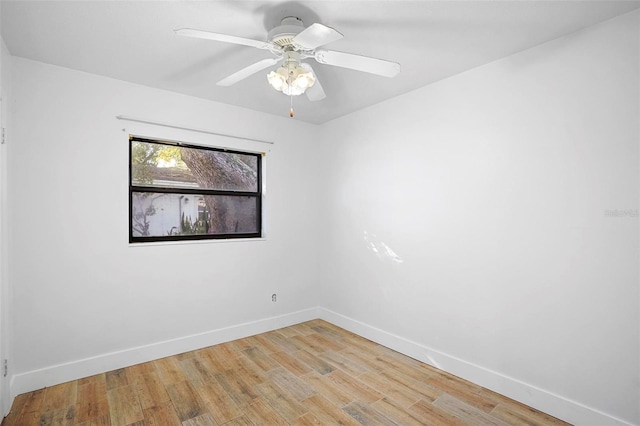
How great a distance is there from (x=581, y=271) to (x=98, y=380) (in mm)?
3641

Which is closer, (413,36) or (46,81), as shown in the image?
(413,36)

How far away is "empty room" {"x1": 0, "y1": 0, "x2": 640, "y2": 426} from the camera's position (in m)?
1.92

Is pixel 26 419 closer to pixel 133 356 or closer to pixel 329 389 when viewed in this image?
pixel 133 356

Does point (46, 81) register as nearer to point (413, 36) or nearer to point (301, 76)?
point (301, 76)

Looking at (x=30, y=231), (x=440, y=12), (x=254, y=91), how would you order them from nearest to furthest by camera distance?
1. (x=440, y=12)
2. (x=30, y=231)
3. (x=254, y=91)

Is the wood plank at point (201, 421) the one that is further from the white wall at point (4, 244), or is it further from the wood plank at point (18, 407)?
the white wall at point (4, 244)

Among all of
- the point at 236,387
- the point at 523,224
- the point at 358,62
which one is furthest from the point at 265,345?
the point at 358,62

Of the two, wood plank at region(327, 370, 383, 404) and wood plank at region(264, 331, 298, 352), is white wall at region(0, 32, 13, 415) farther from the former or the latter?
wood plank at region(327, 370, 383, 404)

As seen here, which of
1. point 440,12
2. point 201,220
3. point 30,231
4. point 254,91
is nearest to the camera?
point 440,12

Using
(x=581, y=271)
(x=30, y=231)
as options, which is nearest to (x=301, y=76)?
(x=581, y=271)

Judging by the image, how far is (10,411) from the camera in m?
2.19

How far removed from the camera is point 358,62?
186cm

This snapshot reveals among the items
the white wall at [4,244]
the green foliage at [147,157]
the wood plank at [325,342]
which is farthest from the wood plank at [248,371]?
the green foliage at [147,157]

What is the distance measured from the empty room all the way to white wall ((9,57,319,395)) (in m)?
0.02
